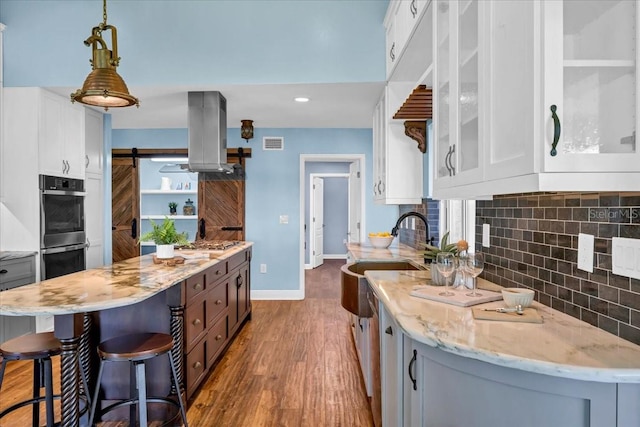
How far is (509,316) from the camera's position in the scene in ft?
4.52

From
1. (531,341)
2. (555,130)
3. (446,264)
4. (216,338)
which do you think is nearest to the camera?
(555,130)

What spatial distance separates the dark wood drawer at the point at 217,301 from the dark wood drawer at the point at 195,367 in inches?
8.7

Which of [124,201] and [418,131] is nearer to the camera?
[418,131]

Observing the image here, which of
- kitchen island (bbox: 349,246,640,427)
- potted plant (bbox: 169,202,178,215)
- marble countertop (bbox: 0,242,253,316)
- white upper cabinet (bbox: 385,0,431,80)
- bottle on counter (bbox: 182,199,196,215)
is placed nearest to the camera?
kitchen island (bbox: 349,246,640,427)

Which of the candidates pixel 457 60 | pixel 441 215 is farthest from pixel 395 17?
pixel 457 60

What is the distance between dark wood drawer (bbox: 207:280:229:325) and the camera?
10.3 feet

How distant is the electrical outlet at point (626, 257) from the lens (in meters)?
1.14

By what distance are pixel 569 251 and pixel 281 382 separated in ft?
7.40

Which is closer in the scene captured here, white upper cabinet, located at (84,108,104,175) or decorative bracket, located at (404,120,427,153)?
decorative bracket, located at (404,120,427,153)

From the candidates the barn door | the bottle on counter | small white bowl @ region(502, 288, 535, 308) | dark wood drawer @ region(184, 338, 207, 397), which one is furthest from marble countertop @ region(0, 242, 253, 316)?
the bottle on counter

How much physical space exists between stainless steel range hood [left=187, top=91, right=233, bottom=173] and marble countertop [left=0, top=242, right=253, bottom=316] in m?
1.32

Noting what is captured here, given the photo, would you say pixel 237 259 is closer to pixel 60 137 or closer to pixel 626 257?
pixel 60 137

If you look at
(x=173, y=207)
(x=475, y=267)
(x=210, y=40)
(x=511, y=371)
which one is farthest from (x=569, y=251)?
(x=173, y=207)

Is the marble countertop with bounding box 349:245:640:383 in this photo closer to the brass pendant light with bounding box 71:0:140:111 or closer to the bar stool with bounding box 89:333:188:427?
the bar stool with bounding box 89:333:188:427
